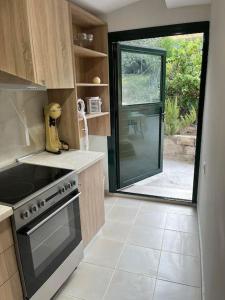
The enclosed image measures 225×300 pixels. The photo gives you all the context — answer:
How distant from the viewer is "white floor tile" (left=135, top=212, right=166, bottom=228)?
255 centimetres

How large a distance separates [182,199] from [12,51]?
98.3 inches

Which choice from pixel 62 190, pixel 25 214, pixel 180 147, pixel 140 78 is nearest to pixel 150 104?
pixel 140 78

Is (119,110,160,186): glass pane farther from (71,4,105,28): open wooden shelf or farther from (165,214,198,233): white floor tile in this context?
(71,4,105,28): open wooden shelf

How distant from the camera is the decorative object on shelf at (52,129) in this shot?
2137 mm

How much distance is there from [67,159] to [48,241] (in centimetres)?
72

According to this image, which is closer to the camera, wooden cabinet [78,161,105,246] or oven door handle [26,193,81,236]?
oven door handle [26,193,81,236]

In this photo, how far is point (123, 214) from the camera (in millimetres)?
2758

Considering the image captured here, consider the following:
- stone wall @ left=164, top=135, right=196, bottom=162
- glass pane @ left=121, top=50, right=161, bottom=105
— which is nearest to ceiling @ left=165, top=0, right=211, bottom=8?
glass pane @ left=121, top=50, right=161, bottom=105

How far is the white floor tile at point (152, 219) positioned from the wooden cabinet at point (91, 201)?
21.1 inches

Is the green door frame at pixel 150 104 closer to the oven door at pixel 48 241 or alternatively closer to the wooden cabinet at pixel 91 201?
the wooden cabinet at pixel 91 201

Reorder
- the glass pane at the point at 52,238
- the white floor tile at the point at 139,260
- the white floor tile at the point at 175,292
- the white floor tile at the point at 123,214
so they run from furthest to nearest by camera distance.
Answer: the white floor tile at the point at 123,214 < the white floor tile at the point at 139,260 < the white floor tile at the point at 175,292 < the glass pane at the point at 52,238

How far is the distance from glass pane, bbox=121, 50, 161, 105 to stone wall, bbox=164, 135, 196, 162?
1.63m

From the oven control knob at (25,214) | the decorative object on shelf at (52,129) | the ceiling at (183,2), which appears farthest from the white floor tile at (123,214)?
the ceiling at (183,2)

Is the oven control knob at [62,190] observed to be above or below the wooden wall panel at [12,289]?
above
